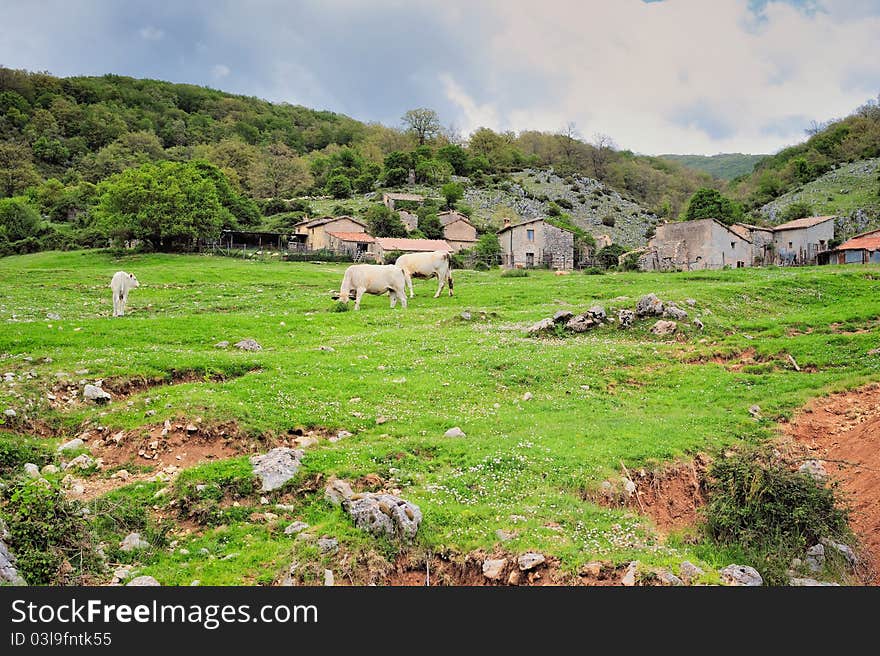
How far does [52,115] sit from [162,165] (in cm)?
11810

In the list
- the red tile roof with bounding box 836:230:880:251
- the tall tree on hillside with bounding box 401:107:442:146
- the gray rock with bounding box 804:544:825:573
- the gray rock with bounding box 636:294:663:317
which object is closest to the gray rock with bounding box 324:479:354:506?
the gray rock with bounding box 804:544:825:573

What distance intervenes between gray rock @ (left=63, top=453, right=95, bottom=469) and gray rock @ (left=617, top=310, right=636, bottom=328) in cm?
1789

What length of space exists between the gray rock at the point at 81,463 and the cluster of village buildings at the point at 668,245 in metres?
64.0

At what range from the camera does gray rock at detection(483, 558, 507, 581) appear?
27.3ft

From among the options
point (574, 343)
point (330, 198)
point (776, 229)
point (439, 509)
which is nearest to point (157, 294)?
point (574, 343)

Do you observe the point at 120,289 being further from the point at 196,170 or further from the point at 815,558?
the point at 196,170

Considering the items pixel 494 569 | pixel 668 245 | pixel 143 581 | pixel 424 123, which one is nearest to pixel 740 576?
pixel 494 569

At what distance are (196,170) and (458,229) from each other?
40724 mm

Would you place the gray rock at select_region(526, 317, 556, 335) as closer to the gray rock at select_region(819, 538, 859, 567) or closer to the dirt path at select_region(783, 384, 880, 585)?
the dirt path at select_region(783, 384, 880, 585)

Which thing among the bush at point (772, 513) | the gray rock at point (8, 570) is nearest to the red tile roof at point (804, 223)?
the bush at point (772, 513)

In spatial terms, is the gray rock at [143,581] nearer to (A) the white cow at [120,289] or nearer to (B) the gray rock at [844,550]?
(B) the gray rock at [844,550]

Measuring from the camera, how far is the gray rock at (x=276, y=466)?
1019 cm

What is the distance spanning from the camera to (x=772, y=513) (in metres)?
9.88

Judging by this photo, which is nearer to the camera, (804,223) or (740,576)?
(740,576)
